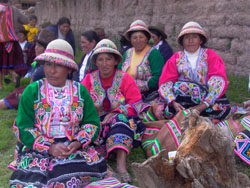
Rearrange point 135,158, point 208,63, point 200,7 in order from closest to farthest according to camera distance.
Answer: point 135,158 → point 208,63 → point 200,7

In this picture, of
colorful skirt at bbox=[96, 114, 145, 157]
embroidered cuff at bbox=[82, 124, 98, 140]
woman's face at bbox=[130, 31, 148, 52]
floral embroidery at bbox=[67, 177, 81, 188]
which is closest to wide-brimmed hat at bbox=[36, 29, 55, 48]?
woman's face at bbox=[130, 31, 148, 52]

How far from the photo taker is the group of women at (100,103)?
2.54 m

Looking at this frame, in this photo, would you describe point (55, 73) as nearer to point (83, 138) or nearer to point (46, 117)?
point (46, 117)

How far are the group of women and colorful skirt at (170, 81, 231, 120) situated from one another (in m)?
0.01

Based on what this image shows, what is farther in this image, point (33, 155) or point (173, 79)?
point (173, 79)

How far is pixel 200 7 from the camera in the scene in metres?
6.15

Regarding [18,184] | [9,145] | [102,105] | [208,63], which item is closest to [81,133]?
[18,184]

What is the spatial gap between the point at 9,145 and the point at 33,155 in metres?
1.36

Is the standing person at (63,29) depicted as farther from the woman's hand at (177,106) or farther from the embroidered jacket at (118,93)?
the woman's hand at (177,106)

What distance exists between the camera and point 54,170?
2.46 metres

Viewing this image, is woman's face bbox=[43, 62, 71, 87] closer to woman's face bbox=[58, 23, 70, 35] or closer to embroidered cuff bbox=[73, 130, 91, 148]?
embroidered cuff bbox=[73, 130, 91, 148]

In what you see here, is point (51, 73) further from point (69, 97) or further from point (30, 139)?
point (30, 139)

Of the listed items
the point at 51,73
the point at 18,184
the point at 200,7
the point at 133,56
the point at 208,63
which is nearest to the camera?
the point at 18,184

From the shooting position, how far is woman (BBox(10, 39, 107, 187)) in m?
2.48
